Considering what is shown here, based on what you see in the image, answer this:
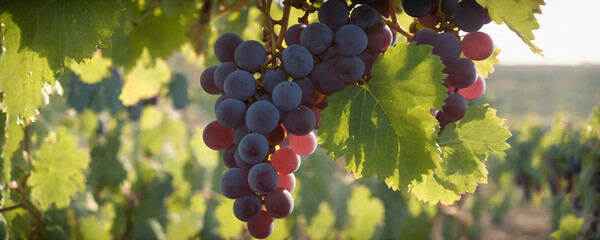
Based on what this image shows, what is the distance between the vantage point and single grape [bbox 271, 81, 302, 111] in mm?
711

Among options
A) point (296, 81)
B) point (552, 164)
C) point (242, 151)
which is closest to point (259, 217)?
point (242, 151)

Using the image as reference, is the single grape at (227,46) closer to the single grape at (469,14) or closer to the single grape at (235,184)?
the single grape at (235,184)

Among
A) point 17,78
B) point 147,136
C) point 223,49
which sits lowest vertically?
point 147,136

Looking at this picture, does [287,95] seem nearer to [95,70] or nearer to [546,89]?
[95,70]

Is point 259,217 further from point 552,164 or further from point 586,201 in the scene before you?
point 552,164

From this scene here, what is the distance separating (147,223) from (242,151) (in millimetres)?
2350

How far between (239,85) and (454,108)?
427mm

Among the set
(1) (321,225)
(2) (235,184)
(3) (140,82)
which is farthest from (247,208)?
(1) (321,225)

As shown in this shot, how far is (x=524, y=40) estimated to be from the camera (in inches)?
28.8

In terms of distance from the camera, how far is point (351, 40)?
721mm

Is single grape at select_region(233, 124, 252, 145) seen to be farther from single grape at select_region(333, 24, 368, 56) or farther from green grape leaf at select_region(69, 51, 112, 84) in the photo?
green grape leaf at select_region(69, 51, 112, 84)

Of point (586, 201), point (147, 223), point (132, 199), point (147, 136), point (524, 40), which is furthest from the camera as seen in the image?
point (147, 136)

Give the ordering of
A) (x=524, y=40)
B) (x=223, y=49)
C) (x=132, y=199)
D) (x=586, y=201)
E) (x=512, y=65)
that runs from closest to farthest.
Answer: (x=524, y=40) → (x=223, y=49) → (x=586, y=201) → (x=132, y=199) → (x=512, y=65)

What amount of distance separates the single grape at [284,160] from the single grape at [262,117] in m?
0.09
